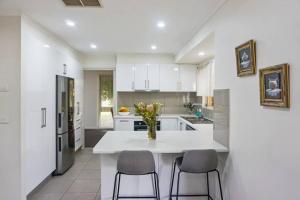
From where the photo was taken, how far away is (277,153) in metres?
1.57

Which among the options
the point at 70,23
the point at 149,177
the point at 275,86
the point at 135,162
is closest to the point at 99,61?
the point at 70,23

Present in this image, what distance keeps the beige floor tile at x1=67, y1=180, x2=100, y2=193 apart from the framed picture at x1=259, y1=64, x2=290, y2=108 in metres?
2.81

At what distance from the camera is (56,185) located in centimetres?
371

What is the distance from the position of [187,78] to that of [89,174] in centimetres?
327

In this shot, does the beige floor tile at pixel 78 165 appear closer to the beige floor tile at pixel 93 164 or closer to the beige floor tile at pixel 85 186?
the beige floor tile at pixel 93 164

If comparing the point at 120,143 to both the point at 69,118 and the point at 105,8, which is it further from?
the point at 69,118

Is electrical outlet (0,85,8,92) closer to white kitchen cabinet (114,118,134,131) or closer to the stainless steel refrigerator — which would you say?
the stainless steel refrigerator

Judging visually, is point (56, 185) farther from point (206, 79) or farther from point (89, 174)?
Answer: point (206, 79)

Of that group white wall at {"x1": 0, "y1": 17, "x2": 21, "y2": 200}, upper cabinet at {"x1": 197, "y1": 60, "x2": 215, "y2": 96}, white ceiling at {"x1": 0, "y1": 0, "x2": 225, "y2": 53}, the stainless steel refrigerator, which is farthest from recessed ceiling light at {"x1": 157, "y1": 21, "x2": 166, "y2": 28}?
the stainless steel refrigerator

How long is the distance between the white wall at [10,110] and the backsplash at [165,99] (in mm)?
3389

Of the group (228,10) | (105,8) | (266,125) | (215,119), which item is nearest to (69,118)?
(105,8)

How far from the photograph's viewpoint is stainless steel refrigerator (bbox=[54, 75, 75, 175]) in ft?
13.4

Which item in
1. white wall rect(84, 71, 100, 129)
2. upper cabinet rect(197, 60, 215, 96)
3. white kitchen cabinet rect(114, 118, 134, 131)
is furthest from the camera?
white wall rect(84, 71, 100, 129)

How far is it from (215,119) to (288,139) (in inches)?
54.7
